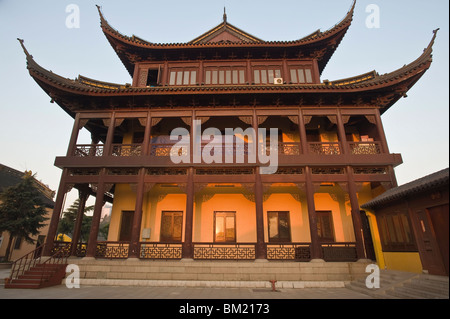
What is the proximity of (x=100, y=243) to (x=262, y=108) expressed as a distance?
947 cm

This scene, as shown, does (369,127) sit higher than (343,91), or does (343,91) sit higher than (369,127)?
(343,91)

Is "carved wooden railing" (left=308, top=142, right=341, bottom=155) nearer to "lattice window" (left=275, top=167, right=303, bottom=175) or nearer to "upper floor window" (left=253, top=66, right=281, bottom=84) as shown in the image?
"lattice window" (left=275, top=167, right=303, bottom=175)

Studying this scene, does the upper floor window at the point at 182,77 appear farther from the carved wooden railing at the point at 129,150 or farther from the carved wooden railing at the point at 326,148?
the carved wooden railing at the point at 326,148

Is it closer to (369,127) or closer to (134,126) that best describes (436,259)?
(369,127)

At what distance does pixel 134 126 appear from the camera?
13.3 meters

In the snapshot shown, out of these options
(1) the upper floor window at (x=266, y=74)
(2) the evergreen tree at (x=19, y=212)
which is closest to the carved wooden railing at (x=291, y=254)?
(1) the upper floor window at (x=266, y=74)

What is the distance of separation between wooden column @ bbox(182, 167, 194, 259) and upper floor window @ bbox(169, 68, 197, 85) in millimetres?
5791

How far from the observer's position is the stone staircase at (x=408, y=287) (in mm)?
6016

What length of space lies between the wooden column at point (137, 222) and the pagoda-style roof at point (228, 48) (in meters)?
7.26

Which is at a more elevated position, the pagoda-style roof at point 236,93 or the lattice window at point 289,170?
the pagoda-style roof at point 236,93
